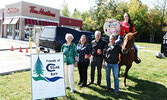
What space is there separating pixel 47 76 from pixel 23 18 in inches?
978

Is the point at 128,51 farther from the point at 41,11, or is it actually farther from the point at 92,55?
the point at 41,11

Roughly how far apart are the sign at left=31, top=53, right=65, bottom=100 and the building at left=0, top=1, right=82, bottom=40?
22.6m

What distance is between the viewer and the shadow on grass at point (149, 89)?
474 cm

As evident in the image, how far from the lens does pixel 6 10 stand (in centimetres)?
2903

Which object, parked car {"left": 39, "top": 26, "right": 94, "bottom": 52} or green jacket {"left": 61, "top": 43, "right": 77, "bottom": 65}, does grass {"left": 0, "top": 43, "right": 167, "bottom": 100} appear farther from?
parked car {"left": 39, "top": 26, "right": 94, "bottom": 52}

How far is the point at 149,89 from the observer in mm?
5383

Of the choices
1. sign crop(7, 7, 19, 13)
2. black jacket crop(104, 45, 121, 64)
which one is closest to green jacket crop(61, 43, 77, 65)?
black jacket crop(104, 45, 121, 64)

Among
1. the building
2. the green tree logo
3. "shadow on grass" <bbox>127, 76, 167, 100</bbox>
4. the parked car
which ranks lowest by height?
"shadow on grass" <bbox>127, 76, 167, 100</bbox>

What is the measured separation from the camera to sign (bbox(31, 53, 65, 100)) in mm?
3436

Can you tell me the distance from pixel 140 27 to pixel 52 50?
38.7 m

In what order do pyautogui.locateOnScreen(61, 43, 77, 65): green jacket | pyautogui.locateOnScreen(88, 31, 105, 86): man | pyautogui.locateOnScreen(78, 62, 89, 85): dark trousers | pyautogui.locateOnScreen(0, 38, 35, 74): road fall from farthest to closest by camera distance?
pyautogui.locateOnScreen(0, 38, 35, 74): road → pyautogui.locateOnScreen(78, 62, 89, 85): dark trousers → pyautogui.locateOnScreen(88, 31, 105, 86): man → pyautogui.locateOnScreen(61, 43, 77, 65): green jacket

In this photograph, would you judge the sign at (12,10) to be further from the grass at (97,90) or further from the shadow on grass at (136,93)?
the shadow on grass at (136,93)

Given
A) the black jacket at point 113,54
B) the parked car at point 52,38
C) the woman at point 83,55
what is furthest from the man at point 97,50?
the parked car at point 52,38

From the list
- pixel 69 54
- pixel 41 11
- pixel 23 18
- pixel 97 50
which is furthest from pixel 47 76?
pixel 41 11
